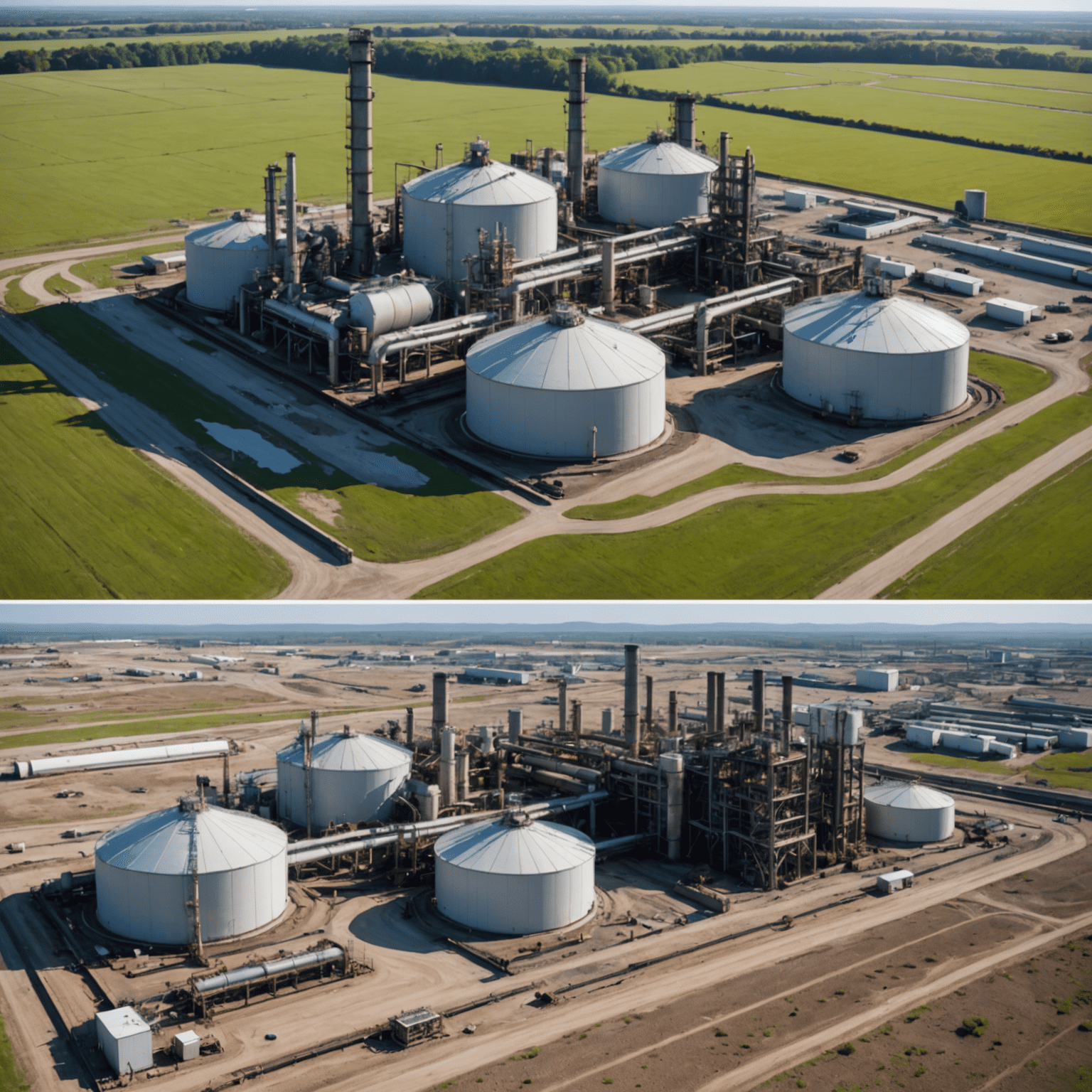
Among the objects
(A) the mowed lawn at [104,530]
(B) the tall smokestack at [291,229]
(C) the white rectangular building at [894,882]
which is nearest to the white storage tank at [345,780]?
(A) the mowed lawn at [104,530]

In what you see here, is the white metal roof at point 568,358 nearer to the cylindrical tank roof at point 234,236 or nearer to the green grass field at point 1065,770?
the cylindrical tank roof at point 234,236

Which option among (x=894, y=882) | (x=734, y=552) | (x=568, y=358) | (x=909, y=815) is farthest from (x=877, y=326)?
(x=894, y=882)

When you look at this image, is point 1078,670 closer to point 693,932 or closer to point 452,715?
point 452,715

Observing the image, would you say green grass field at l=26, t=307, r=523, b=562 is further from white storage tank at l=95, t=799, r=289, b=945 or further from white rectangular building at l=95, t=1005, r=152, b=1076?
white rectangular building at l=95, t=1005, r=152, b=1076

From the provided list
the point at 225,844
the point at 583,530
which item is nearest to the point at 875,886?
the point at 583,530

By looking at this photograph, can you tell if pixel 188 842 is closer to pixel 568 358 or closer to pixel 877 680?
pixel 568 358

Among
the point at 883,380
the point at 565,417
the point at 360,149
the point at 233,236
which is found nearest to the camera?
the point at 565,417
